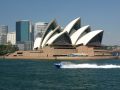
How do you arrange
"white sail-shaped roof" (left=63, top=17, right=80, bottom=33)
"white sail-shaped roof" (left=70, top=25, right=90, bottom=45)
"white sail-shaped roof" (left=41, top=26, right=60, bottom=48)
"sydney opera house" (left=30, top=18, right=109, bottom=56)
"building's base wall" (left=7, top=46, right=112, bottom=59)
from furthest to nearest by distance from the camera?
1. "building's base wall" (left=7, top=46, right=112, bottom=59)
2. "sydney opera house" (left=30, top=18, right=109, bottom=56)
3. "white sail-shaped roof" (left=41, top=26, right=60, bottom=48)
4. "white sail-shaped roof" (left=63, top=17, right=80, bottom=33)
5. "white sail-shaped roof" (left=70, top=25, right=90, bottom=45)

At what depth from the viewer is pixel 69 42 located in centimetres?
10431

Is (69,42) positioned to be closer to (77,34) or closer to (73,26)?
(77,34)

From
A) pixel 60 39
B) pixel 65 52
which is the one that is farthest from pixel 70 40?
pixel 65 52

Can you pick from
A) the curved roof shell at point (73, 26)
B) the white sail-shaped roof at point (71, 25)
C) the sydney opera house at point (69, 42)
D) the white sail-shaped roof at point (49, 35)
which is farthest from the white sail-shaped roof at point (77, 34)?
the white sail-shaped roof at point (49, 35)

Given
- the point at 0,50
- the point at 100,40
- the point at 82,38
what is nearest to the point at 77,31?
the point at 82,38

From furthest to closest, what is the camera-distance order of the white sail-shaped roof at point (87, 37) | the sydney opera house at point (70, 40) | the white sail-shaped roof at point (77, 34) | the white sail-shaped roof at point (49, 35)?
the white sail-shaped roof at point (87, 37), the sydney opera house at point (70, 40), the white sail-shaped roof at point (49, 35), the white sail-shaped roof at point (77, 34)

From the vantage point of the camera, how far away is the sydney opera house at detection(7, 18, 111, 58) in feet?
330

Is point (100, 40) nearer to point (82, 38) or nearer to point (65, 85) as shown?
point (82, 38)

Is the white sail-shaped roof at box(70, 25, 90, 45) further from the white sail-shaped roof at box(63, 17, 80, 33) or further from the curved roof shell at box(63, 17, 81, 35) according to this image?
the white sail-shaped roof at box(63, 17, 80, 33)

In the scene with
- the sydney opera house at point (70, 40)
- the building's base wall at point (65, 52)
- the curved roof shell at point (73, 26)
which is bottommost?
the building's base wall at point (65, 52)

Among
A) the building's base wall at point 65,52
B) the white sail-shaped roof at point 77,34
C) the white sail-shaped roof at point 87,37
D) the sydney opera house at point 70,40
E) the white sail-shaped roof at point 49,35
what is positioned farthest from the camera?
the building's base wall at point 65,52

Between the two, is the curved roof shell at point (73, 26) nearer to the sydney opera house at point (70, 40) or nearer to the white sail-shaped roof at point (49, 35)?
the sydney opera house at point (70, 40)

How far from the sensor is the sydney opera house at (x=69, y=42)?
330 ft

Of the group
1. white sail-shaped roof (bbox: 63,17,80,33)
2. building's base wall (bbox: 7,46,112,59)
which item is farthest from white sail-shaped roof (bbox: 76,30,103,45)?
white sail-shaped roof (bbox: 63,17,80,33)
